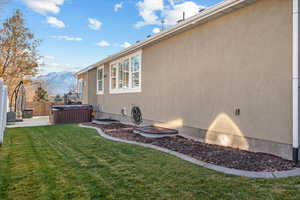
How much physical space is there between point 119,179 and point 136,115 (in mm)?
6171

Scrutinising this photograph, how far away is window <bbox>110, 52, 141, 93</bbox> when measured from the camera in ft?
31.4

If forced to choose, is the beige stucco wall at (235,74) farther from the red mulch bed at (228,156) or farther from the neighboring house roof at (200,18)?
the red mulch bed at (228,156)

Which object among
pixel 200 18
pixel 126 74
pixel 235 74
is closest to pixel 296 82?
pixel 235 74

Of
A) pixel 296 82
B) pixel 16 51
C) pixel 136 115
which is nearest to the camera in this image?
pixel 296 82

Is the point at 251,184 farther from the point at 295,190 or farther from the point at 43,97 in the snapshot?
the point at 43,97

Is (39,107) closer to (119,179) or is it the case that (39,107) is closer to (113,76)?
(113,76)

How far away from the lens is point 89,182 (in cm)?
325

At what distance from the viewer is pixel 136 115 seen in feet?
31.2

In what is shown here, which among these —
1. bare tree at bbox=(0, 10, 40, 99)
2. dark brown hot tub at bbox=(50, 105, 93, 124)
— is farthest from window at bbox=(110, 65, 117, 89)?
bare tree at bbox=(0, 10, 40, 99)

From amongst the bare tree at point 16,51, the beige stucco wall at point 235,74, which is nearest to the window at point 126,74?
the beige stucco wall at point 235,74

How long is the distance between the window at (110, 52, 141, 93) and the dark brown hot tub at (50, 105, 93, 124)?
6.04 ft

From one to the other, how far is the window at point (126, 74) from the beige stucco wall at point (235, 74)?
71.9 inches

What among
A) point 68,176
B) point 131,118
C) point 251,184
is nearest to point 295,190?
point 251,184

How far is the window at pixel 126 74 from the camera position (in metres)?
9.57
